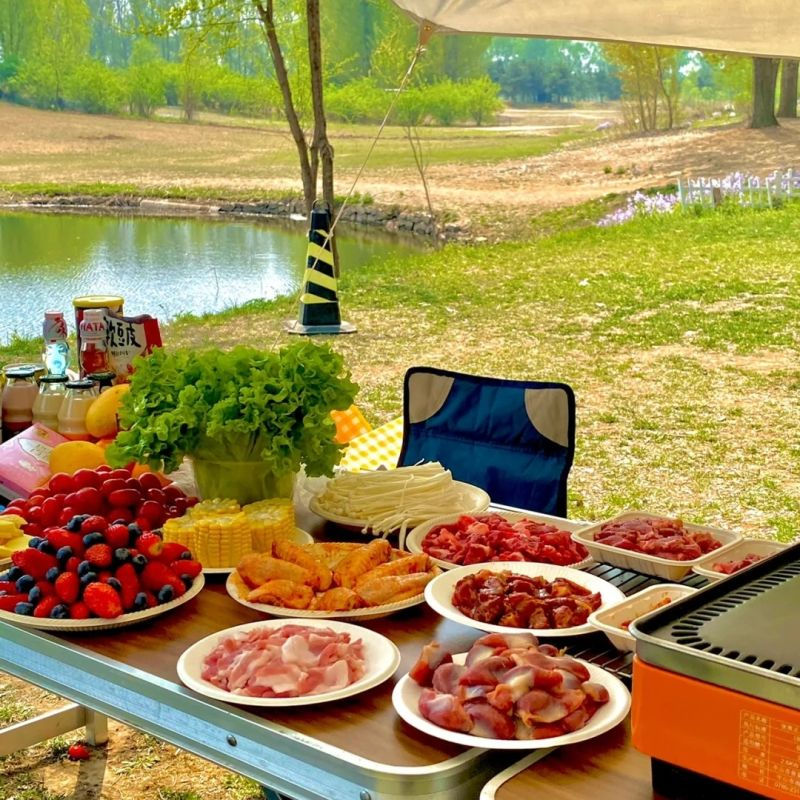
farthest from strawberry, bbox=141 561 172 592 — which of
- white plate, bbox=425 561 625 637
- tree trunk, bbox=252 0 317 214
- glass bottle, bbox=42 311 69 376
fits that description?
tree trunk, bbox=252 0 317 214

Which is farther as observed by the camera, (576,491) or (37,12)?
(37,12)

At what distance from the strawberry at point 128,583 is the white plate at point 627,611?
0.58 meters

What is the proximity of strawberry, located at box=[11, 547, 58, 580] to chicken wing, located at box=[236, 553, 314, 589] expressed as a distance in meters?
0.25

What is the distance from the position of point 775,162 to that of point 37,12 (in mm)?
13935

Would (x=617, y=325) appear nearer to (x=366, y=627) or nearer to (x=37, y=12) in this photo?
(x=366, y=627)

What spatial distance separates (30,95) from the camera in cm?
2208

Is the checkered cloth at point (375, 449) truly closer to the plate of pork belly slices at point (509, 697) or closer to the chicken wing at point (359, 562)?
the chicken wing at point (359, 562)

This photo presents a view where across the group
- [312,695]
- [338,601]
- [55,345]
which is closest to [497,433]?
[55,345]

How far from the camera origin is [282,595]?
1513 millimetres

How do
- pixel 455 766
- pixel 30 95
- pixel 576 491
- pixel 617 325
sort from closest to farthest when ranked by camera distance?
pixel 455 766
pixel 576 491
pixel 617 325
pixel 30 95

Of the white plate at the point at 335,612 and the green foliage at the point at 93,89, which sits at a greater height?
the green foliage at the point at 93,89

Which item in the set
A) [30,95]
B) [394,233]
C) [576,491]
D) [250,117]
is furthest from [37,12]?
[576,491]

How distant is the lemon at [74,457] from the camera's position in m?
A: 2.05

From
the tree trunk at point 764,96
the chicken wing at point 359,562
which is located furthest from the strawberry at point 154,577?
the tree trunk at point 764,96
